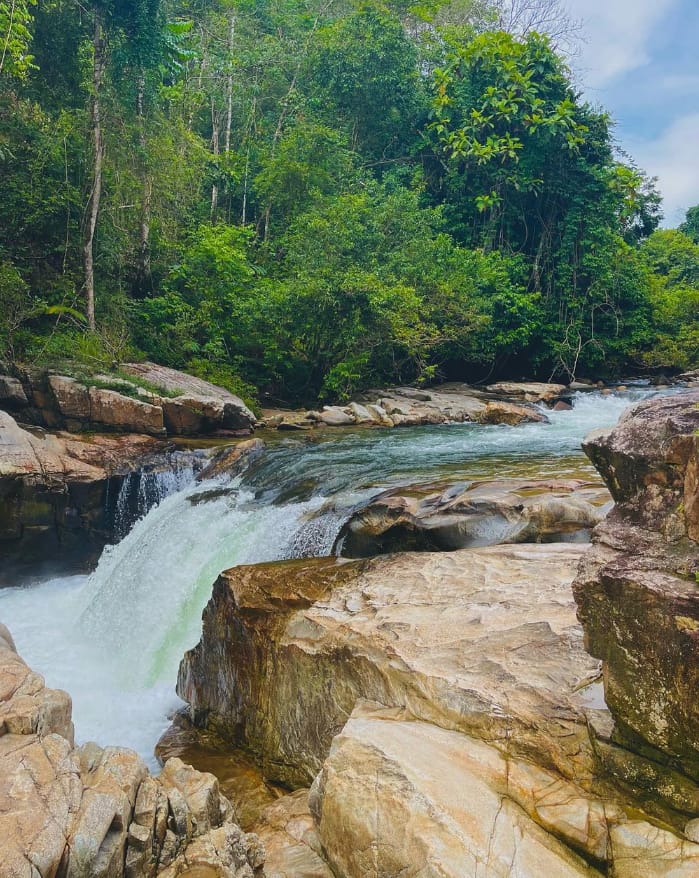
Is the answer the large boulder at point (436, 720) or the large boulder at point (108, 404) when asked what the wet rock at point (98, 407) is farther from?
the large boulder at point (436, 720)

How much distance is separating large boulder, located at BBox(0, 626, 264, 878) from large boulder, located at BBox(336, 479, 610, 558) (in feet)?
10.3

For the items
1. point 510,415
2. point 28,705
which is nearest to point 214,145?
point 510,415

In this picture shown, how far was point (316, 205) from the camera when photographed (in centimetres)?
1945

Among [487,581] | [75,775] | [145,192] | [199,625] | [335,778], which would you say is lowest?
[199,625]

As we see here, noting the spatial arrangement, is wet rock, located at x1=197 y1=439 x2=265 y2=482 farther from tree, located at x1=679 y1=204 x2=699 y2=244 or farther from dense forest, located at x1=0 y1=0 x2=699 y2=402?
tree, located at x1=679 y1=204 x2=699 y2=244

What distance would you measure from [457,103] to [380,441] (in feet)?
52.7

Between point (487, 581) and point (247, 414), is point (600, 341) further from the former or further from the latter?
point (487, 581)

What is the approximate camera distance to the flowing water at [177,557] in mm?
6594

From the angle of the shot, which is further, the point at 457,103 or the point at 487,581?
the point at 457,103

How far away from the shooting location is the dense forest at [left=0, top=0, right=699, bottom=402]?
1402 cm

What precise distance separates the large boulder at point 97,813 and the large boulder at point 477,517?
123 inches

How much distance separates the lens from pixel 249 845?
3445mm

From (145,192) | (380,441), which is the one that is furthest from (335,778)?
(145,192)

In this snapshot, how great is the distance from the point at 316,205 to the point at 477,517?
1613 cm
